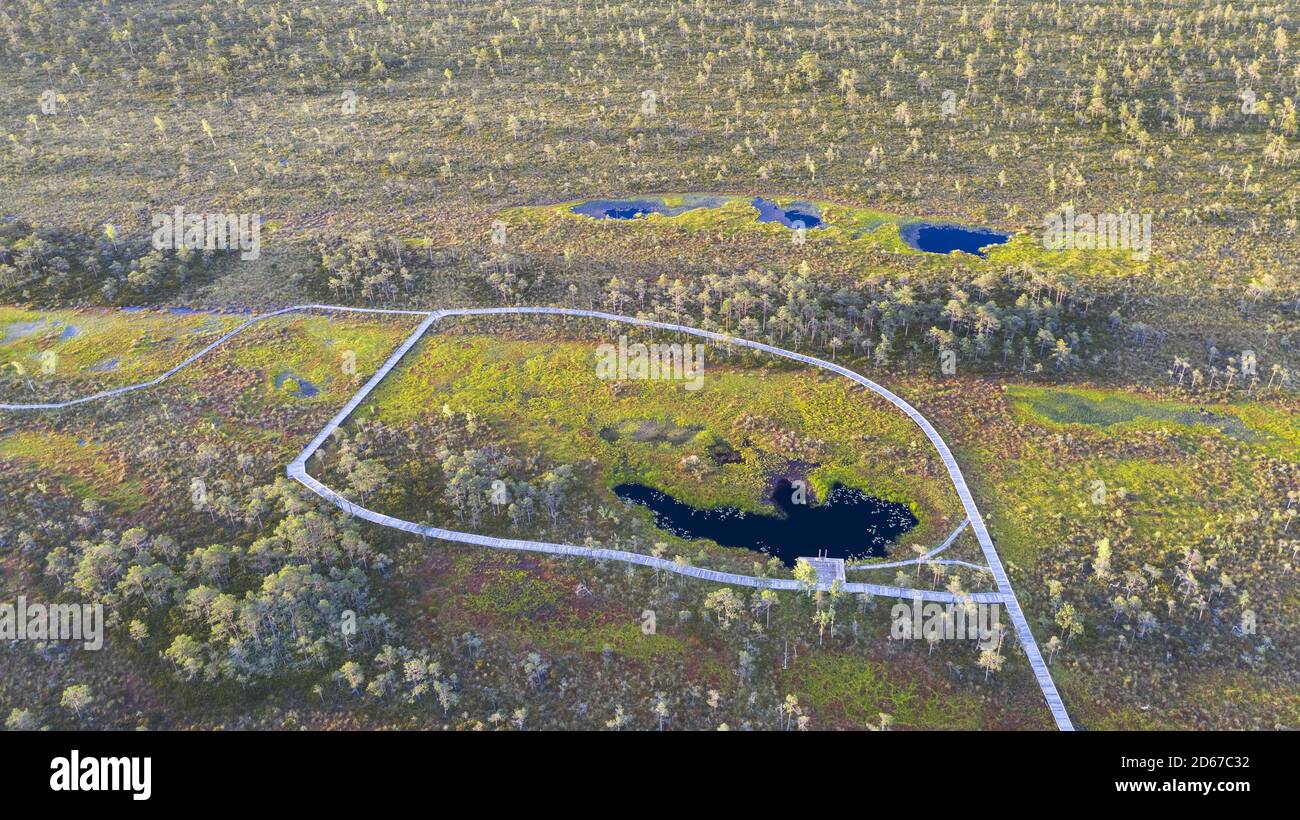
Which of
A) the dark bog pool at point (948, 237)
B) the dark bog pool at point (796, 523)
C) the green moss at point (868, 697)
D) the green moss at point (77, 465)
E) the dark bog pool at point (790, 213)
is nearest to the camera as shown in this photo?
the green moss at point (868, 697)

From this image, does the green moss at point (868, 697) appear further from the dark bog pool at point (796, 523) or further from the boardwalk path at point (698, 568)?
the dark bog pool at point (796, 523)

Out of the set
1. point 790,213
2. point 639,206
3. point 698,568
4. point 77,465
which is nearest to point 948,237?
point 790,213

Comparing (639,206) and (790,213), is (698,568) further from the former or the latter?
(639,206)

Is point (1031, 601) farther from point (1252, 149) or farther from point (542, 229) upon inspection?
point (1252, 149)

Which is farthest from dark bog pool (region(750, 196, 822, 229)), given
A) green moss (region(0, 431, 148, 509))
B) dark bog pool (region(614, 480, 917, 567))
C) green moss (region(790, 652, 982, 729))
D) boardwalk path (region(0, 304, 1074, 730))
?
green moss (region(0, 431, 148, 509))

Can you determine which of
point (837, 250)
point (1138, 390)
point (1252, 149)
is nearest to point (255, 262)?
point (837, 250)

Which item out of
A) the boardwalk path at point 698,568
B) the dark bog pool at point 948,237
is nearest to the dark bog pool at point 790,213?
the dark bog pool at point 948,237
